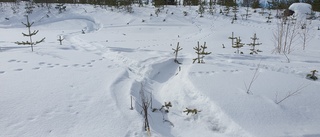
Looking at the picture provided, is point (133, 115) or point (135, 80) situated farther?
point (135, 80)

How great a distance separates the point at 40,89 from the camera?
3381mm

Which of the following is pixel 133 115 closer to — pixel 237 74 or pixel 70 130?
pixel 70 130

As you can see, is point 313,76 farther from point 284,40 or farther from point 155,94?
point 284,40

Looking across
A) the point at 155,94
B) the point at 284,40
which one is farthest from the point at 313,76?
the point at 284,40

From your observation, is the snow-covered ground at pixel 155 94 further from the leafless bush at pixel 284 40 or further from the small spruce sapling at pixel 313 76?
the leafless bush at pixel 284 40

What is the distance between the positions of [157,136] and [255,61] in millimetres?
3403

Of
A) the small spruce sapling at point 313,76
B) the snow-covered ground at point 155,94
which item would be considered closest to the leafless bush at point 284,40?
Result: the snow-covered ground at point 155,94

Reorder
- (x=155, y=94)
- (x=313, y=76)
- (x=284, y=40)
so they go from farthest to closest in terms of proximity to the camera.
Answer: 1. (x=284, y=40)
2. (x=313, y=76)
3. (x=155, y=94)

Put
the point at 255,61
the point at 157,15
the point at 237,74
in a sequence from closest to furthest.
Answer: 1. the point at 237,74
2. the point at 255,61
3. the point at 157,15

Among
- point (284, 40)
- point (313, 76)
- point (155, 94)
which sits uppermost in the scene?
point (284, 40)

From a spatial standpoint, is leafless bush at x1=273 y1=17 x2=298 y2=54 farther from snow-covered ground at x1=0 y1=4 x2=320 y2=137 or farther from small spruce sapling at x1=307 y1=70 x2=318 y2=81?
small spruce sapling at x1=307 y1=70 x2=318 y2=81

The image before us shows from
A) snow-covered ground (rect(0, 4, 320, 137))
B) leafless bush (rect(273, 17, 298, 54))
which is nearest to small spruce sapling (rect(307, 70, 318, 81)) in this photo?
snow-covered ground (rect(0, 4, 320, 137))

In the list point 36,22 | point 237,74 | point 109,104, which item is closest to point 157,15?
point 36,22

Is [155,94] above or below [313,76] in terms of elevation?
below
